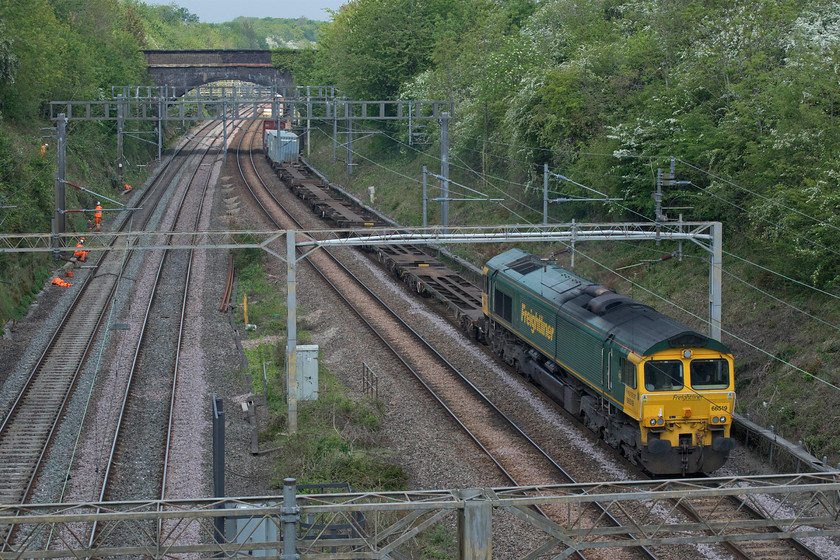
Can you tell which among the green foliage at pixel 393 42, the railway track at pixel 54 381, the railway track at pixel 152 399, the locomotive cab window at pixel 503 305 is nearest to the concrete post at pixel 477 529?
the railway track at pixel 152 399

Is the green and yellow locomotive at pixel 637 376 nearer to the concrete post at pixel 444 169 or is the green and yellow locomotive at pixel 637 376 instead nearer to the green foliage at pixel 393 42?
the concrete post at pixel 444 169

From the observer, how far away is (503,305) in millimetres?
25469

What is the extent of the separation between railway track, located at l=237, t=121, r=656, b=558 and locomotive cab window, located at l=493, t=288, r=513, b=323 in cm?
198

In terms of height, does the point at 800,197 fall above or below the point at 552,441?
above

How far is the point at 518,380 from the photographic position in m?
24.8

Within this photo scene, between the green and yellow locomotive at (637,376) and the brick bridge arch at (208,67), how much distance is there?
222 feet

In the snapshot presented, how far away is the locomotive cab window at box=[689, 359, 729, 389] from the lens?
1780 cm

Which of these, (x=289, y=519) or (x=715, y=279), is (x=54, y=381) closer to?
(x=289, y=519)

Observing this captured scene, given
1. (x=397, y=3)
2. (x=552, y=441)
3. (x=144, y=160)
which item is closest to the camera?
(x=552, y=441)

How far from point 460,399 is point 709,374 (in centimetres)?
704

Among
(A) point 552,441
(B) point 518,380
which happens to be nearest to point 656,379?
(A) point 552,441

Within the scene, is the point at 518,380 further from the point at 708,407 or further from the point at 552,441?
the point at 708,407

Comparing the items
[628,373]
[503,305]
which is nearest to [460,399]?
[503,305]

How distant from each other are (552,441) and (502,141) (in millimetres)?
25020
